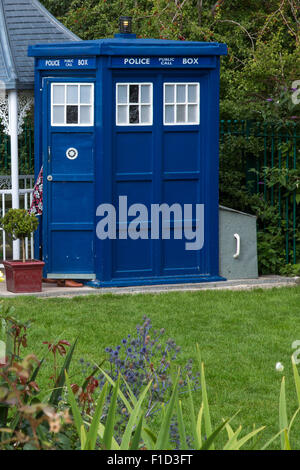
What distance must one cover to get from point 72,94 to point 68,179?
89cm

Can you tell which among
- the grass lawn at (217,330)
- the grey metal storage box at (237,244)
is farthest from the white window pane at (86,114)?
the grass lawn at (217,330)

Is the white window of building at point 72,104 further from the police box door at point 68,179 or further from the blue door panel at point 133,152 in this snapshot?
the blue door panel at point 133,152

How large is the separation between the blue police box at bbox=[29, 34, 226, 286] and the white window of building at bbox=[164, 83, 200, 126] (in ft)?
0.04

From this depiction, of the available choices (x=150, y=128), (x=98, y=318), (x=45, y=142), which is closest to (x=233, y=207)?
(x=150, y=128)

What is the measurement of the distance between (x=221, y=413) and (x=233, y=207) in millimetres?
5463

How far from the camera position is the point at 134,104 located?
32.9 feet

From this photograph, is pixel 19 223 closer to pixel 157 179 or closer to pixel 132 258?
pixel 132 258

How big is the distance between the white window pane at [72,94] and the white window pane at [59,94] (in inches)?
2.6

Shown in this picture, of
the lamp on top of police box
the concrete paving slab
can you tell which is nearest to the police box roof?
the lamp on top of police box

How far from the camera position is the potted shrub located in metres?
9.55

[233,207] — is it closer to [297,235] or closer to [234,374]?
[297,235]

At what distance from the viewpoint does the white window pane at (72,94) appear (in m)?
9.98

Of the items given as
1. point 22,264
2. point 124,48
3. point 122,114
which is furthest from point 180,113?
point 22,264

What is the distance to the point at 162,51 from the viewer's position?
9.92 meters
